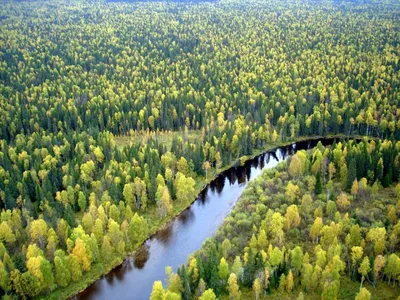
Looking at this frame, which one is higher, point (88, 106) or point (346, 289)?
point (88, 106)

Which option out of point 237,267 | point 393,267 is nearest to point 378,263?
point 393,267

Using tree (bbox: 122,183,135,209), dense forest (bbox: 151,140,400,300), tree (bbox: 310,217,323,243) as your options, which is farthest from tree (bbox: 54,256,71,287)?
tree (bbox: 310,217,323,243)

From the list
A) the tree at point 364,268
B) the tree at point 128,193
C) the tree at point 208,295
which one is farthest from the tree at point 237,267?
the tree at point 128,193

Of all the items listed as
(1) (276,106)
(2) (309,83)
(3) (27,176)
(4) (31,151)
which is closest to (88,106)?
(4) (31,151)

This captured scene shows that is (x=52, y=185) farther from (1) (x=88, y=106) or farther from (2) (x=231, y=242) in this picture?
(1) (x=88, y=106)

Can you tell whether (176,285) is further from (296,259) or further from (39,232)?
(39,232)

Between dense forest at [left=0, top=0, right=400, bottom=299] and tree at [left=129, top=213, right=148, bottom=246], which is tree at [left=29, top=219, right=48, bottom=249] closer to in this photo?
dense forest at [left=0, top=0, right=400, bottom=299]

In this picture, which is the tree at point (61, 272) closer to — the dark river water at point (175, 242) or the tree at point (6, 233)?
the dark river water at point (175, 242)
